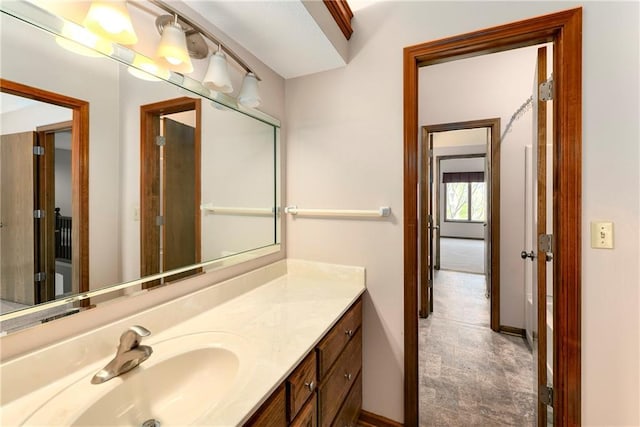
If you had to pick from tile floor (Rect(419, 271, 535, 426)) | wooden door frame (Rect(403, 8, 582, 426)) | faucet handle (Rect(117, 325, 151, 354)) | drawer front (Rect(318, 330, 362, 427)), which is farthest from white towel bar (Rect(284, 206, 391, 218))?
tile floor (Rect(419, 271, 535, 426))

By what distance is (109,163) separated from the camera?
0.90 meters

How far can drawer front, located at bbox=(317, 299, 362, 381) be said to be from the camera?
103 centimetres

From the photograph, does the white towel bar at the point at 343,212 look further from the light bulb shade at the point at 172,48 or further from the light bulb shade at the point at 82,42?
the light bulb shade at the point at 82,42

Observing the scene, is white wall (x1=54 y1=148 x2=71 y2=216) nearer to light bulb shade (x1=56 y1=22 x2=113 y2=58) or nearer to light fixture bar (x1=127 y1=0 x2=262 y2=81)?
light bulb shade (x1=56 y1=22 x2=113 y2=58)

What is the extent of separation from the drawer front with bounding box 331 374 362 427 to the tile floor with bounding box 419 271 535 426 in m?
0.45

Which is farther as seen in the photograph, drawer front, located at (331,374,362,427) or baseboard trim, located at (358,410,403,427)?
baseboard trim, located at (358,410,403,427)

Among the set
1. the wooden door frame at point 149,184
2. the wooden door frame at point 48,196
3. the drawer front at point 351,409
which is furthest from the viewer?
the drawer front at point 351,409

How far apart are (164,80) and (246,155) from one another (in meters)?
0.58

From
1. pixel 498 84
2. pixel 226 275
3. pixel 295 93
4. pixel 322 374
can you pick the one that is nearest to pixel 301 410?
pixel 322 374

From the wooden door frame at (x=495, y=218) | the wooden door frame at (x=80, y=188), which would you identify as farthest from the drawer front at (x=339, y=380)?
the wooden door frame at (x=495, y=218)

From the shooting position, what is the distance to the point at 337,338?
1.17 m

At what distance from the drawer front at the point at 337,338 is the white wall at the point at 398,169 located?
6.6 inches

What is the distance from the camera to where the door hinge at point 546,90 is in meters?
1.26

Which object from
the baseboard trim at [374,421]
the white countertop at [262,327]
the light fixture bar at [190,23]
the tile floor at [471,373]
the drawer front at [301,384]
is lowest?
the tile floor at [471,373]
